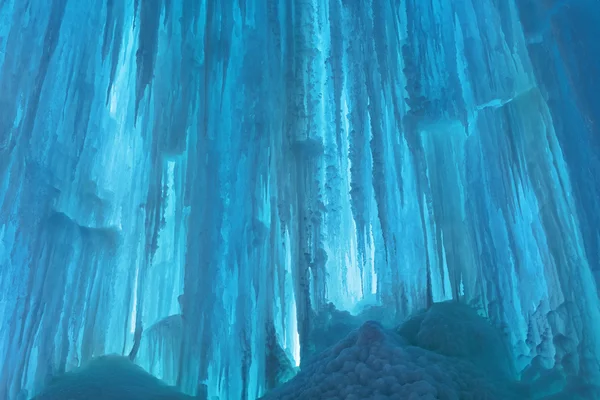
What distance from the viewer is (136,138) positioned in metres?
12.9

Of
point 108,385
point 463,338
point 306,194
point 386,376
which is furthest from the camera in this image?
point 306,194

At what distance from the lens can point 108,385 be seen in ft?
24.5

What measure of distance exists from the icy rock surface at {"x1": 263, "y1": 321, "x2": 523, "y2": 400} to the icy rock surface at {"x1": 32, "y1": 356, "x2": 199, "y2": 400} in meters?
2.13

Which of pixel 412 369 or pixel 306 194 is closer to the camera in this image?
pixel 412 369

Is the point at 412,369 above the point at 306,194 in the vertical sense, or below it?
below

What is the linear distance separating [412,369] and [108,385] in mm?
4382

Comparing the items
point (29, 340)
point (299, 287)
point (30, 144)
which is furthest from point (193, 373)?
point (30, 144)

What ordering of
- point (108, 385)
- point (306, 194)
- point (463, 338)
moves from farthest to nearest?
point (306, 194), point (108, 385), point (463, 338)

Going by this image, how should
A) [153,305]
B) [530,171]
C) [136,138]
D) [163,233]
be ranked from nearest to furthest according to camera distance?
[530,171]
[136,138]
[153,305]
[163,233]

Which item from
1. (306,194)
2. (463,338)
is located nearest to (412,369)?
(463,338)

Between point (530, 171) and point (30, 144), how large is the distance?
849 cm

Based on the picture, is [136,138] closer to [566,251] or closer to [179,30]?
[179,30]

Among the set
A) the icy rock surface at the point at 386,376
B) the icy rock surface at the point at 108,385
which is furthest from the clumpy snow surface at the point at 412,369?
the icy rock surface at the point at 108,385

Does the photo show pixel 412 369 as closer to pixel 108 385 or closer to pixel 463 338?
pixel 463 338
